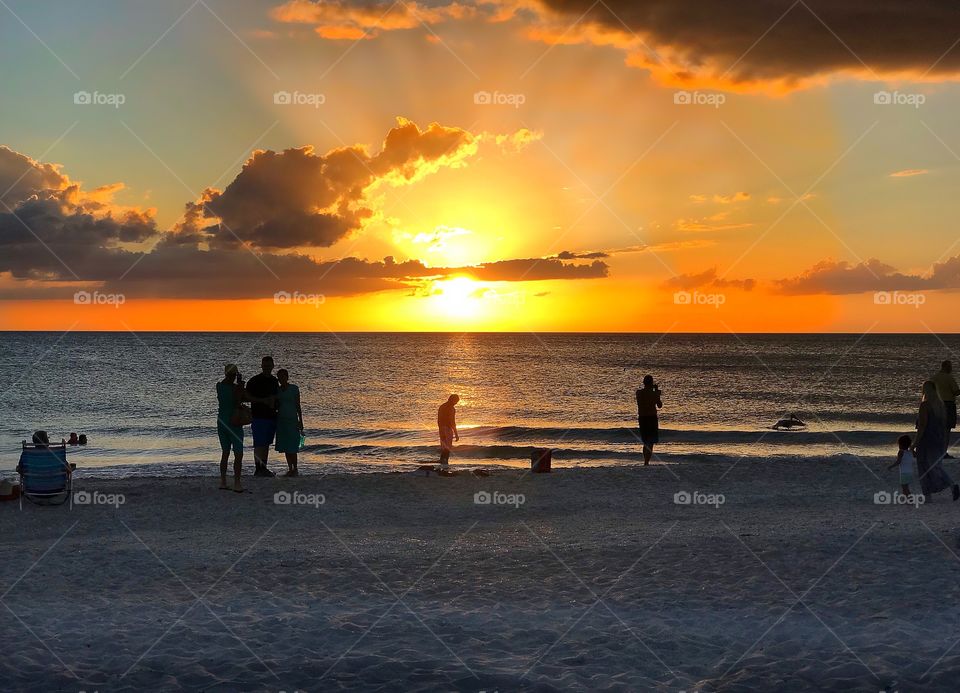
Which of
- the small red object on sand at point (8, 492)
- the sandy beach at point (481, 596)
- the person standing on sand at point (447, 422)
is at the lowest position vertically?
the sandy beach at point (481, 596)

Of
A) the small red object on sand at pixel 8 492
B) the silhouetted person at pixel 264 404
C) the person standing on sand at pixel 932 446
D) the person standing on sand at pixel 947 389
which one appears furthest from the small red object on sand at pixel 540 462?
the small red object on sand at pixel 8 492

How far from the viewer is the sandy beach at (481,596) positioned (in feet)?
22.1

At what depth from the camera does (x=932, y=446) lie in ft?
45.2

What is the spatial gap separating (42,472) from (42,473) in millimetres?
18

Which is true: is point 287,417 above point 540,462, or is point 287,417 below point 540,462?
above

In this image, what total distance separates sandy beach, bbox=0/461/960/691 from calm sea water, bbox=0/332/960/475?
11.2 m

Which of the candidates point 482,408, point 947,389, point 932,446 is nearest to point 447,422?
point 932,446

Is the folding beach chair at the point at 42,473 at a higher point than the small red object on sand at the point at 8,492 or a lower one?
higher

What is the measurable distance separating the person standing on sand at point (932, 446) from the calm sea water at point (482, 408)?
11.2 m

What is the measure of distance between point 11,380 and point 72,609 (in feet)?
242

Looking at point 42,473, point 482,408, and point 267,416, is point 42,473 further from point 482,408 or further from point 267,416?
point 482,408

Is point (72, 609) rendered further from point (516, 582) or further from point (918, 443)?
point (918, 443)

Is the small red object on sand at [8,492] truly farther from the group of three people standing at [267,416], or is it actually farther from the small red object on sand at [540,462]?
the small red object on sand at [540,462]

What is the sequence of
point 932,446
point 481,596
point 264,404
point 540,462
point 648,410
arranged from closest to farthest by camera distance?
point 481,596, point 932,446, point 264,404, point 540,462, point 648,410
